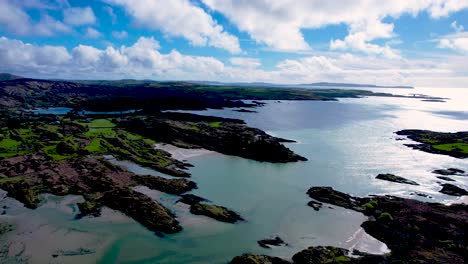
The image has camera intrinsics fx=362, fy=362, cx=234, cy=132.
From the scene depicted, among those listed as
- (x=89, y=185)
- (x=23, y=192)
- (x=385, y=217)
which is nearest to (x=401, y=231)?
(x=385, y=217)

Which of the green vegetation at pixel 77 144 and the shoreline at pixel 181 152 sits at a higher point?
the green vegetation at pixel 77 144

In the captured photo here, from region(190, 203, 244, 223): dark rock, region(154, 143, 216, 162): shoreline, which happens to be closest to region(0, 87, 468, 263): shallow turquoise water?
region(190, 203, 244, 223): dark rock

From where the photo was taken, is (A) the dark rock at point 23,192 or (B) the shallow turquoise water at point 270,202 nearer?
(B) the shallow turquoise water at point 270,202

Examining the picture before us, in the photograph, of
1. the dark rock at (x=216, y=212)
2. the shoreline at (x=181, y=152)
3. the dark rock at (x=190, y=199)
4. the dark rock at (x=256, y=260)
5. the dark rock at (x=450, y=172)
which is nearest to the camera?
the dark rock at (x=256, y=260)

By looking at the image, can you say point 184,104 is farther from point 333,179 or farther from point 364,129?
point 333,179

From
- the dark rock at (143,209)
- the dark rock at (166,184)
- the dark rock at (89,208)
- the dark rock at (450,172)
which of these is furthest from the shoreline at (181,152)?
the dark rock at (450,172)

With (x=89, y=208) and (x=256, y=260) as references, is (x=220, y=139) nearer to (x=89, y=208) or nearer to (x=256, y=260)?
(x=89, y=208)

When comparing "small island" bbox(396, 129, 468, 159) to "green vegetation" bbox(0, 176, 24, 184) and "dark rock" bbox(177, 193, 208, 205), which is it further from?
"green vegetation" bbox(0, 176, 24, 184)

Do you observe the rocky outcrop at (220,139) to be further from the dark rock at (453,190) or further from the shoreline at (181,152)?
the dark rock at (453,190)
